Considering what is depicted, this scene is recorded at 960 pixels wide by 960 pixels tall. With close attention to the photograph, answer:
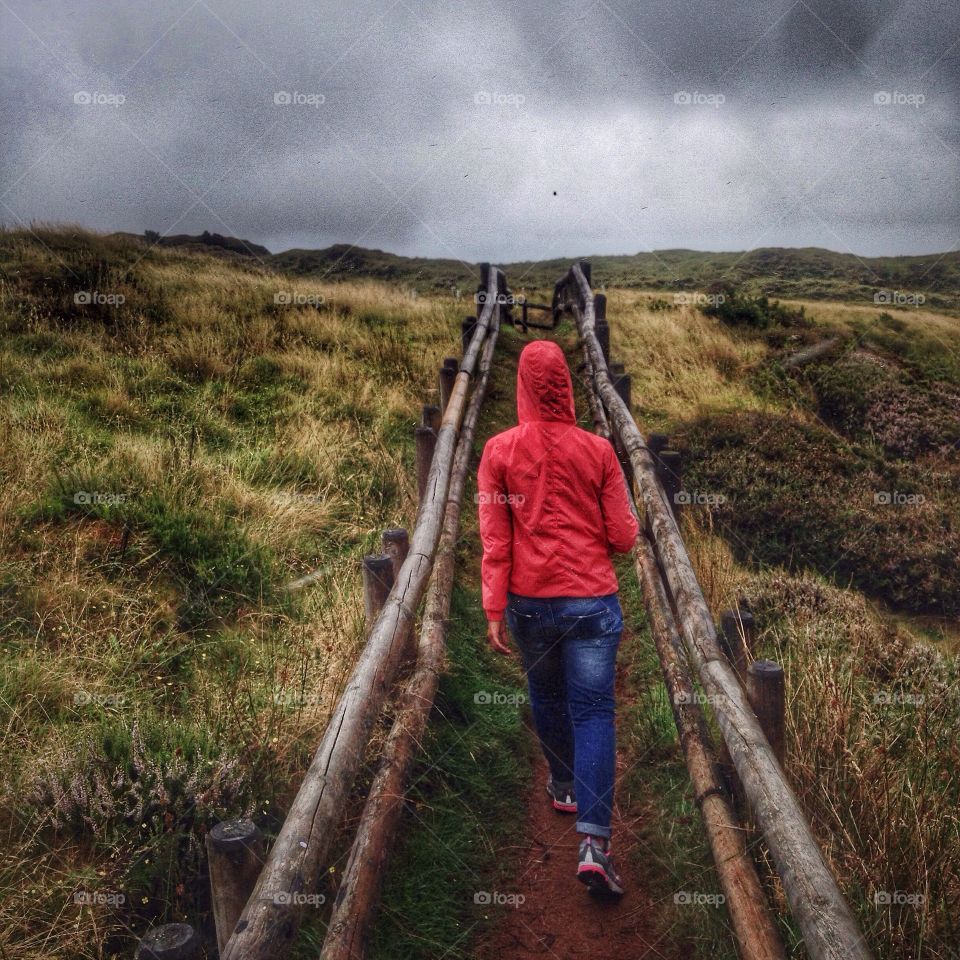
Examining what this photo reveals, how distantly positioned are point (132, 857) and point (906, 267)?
42644 mm

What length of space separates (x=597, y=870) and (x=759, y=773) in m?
0.90

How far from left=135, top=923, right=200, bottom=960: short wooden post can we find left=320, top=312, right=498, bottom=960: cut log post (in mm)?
753

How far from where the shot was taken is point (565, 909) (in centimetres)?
316

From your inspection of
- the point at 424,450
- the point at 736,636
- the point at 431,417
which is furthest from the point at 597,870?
the point at 431,417

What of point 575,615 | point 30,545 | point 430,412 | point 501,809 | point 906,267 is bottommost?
Answer: point 501,809

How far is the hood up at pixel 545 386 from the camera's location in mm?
3072

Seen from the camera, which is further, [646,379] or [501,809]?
[646,379]

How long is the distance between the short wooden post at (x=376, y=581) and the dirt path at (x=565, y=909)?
120cm

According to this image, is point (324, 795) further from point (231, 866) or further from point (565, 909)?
point (565, 909)

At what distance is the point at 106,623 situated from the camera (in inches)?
176

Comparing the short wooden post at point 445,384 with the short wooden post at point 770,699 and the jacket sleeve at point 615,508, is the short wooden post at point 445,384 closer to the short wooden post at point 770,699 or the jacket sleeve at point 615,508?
the jacket sleeve at point 615,508

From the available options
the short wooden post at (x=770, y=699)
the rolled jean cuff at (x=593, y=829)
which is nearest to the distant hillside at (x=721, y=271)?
the rolled jean cuff at (x=593, y=829)

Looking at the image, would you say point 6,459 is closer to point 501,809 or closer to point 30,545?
point 30,545

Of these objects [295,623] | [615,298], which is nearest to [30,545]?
[295,623]
